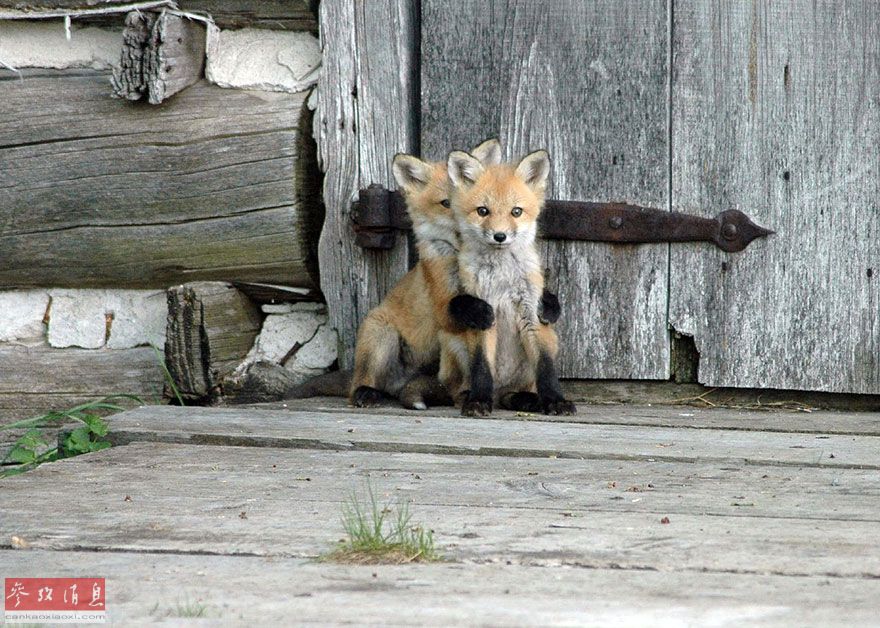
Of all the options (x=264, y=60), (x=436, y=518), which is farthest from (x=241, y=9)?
(x=436, y=518)

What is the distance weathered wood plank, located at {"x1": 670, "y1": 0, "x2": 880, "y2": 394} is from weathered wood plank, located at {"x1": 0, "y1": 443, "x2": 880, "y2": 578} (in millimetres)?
1483

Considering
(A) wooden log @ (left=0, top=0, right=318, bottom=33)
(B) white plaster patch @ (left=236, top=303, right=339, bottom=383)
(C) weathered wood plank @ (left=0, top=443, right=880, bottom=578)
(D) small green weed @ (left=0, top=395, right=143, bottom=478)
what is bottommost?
(D) small green weed @ (left=0, top=395, right=143, bottom=478)

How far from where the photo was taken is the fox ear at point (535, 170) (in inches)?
176

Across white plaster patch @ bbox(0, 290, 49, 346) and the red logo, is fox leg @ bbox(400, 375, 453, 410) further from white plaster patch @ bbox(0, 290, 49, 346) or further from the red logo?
the red logo

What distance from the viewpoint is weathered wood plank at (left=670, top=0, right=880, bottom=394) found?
14.3 feet

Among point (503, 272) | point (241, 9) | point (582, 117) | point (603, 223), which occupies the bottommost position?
point (503, 272)

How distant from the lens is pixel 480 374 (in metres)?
4.52

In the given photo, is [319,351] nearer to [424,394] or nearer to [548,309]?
[424,394]

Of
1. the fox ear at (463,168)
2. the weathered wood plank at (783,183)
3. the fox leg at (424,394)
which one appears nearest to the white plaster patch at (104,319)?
the fox leg at (424,394)

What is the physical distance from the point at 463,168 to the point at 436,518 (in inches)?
89.5

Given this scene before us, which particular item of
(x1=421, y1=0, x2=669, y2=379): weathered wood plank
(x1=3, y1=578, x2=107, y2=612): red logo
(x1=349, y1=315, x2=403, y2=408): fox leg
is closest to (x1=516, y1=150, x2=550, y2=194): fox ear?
(x1=421, y1=0, x2=669, y2=379): weathered wood plank

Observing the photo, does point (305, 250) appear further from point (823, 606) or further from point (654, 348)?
point (823, 606)

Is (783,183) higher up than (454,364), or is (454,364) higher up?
(783,183)

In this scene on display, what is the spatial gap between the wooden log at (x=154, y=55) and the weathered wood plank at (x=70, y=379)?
Answer: 1152 mm
